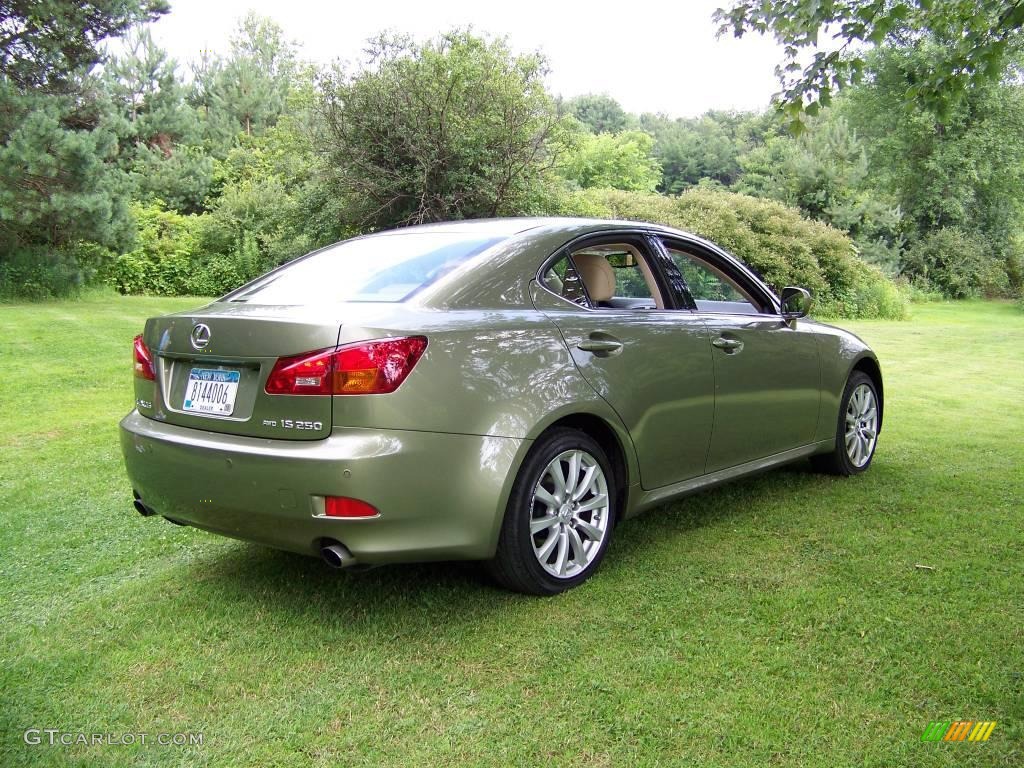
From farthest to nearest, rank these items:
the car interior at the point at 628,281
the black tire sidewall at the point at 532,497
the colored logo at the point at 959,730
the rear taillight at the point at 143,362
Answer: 1. the car interior at the point at 628,281
2. the rear taillight at the point at 143,362
3. the black tire sidewall at the point at 532,497
4. the colored logo at the point at 959,730

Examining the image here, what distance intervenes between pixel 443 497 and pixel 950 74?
20.8 ft

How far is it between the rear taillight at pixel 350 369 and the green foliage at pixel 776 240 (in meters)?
20.0

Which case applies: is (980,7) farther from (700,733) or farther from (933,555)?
(700,733)

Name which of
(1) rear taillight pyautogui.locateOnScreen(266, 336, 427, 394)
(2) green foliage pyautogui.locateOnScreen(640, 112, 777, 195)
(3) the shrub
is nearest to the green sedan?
(1) rear taillight pyautogui.locateOnScreen(266, 336, 427, 394)

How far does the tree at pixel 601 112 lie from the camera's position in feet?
241

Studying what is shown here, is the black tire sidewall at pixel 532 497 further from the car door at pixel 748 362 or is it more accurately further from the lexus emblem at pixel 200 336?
the lexus emblem at pixel 200 336

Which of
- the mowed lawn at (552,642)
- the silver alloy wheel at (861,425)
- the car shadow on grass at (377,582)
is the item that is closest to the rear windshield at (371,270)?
the car shadow on grass at (377,582)

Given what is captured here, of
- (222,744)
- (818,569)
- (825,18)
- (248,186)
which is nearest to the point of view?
(222,744)

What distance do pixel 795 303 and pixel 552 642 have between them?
2.78 metres

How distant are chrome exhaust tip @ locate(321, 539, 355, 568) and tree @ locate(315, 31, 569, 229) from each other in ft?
45.8

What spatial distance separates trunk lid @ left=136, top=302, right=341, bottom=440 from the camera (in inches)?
120

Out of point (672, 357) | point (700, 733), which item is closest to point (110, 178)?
point (672, 357)

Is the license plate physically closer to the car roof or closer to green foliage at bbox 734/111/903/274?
the car roof

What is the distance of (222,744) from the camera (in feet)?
8.29
